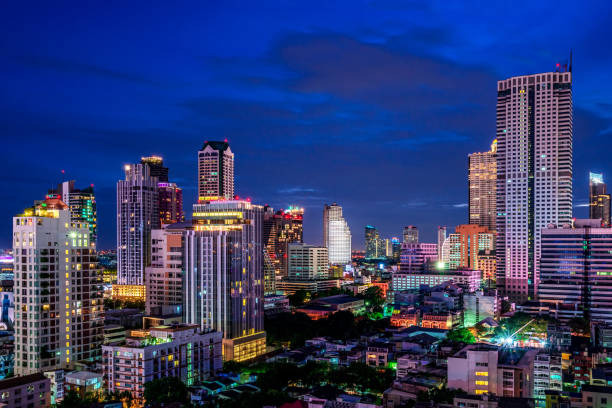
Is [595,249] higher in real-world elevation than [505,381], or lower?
higher

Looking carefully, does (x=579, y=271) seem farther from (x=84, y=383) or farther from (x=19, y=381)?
(x=19, y=381)

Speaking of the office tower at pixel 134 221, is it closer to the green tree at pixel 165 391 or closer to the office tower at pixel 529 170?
the office tower at pixel 529 170

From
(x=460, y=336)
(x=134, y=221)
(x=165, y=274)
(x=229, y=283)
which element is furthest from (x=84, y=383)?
(x=134, y=221)

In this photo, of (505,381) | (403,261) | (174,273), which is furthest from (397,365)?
(403,261)

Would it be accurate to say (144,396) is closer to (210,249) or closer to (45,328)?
(45,328)

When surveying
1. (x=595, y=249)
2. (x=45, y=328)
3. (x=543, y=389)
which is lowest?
(x=543, y=389)

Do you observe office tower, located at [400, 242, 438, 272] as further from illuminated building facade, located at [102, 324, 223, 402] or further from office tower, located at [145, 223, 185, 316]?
illuminated building facade, located at [102, 324, 223, 402]
